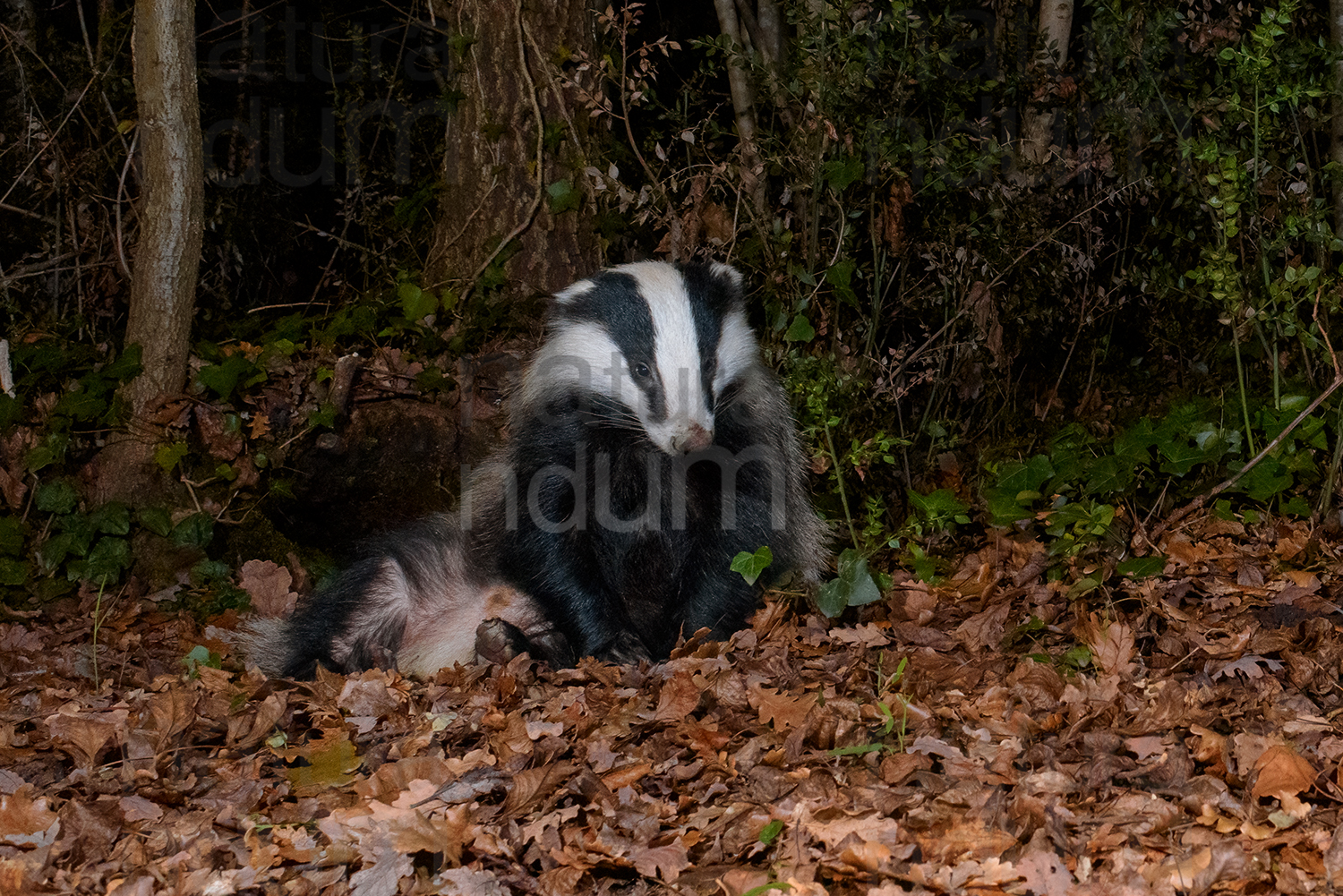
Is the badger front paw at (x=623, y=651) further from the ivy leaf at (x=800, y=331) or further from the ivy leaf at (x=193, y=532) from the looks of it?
the ivy leaf at (x=193, y=532)

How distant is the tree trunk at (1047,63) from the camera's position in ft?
18.3

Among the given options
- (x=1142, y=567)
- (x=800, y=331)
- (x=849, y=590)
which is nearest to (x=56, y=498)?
(x=800, y=331)

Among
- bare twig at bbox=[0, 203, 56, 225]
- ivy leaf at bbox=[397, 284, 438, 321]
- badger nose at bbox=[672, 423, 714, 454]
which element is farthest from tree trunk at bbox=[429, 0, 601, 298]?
bare twig at bbox=[0, 203, 56, 225]

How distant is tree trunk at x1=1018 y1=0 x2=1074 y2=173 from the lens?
5574mm

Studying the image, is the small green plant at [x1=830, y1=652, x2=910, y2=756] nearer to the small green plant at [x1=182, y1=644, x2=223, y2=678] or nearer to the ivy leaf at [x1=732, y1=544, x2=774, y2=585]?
the ivy leaf at [x1=732, y1=544, x2=774, y2=585]

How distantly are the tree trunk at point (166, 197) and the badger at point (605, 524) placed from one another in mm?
1448

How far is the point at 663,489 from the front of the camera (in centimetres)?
402

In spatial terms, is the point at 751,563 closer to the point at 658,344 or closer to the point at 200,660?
the point at 658,344

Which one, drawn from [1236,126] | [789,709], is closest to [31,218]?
[789,709]

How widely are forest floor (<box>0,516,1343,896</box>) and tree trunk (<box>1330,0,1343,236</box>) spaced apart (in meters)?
1.30

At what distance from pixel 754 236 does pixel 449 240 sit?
146 cm

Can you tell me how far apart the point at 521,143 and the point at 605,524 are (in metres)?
2.07

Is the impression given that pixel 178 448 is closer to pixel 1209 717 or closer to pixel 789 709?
pixel 789 709

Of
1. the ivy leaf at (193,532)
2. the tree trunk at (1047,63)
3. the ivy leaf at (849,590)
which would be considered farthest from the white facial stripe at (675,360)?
the tree trunk at (1047,63)
